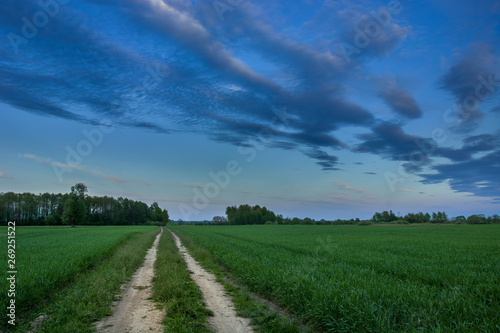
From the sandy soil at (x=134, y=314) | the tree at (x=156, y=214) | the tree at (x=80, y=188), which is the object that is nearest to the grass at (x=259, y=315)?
the sandy soil at (x=134, y=314)

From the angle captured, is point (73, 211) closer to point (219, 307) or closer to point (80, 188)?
point (80, 188)

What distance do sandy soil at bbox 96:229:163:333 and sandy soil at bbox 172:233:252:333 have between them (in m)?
1.47

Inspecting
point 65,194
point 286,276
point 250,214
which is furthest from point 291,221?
point 286,276

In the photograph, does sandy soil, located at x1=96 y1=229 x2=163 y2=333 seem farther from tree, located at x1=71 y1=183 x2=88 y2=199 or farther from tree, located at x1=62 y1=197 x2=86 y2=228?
tree, located at x1=71 y1=183 x2=88 y2=199

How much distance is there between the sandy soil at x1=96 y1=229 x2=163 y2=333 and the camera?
6551 millimetres

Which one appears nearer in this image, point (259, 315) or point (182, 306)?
point (259, 315)

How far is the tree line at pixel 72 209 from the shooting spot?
9406 cm

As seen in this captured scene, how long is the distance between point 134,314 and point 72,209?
101943 millimetres

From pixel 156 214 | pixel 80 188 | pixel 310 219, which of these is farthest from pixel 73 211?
pixel 310 219

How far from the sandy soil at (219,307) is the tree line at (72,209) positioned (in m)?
98.8

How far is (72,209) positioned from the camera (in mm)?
91062

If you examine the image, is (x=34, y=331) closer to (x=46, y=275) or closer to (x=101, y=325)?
(x=101, y=325)

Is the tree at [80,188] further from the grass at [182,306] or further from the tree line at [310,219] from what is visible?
the grass at [182,306]

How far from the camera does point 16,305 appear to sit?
7.76 m
